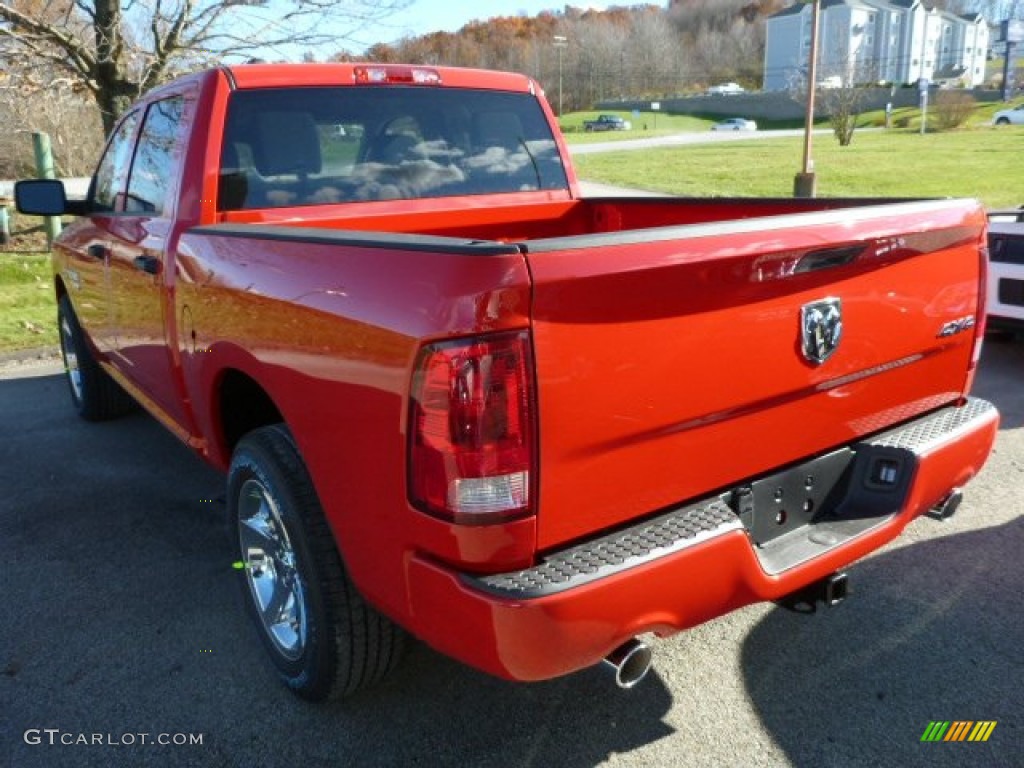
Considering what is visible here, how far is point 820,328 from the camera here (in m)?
2.37

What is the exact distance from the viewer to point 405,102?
3.95 metres

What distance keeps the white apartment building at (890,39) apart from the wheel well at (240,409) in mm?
107960

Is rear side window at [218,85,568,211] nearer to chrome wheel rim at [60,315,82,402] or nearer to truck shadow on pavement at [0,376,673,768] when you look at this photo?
truck shadow on pavement at [0,376,673,768]

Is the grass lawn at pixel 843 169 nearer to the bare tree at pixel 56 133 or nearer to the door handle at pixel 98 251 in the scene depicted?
the bare tree at pixel 56 133

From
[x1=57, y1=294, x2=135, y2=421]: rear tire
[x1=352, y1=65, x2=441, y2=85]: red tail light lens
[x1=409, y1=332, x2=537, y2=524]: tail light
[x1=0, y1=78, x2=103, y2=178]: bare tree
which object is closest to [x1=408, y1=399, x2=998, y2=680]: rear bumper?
[x1=409, y1=332, x2=537, y2=524]: tail light

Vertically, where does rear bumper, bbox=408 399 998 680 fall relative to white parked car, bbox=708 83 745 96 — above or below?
below

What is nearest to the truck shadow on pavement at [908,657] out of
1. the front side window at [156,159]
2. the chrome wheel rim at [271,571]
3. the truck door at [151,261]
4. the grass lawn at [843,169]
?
the chrome wheel rim at [271,571]

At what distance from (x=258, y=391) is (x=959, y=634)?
2.58 meters

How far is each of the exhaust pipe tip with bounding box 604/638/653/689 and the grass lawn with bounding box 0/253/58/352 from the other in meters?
7.32

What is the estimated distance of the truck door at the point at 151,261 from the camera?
347cm

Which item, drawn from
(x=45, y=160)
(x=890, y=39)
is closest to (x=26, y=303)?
(x=45, y=160)

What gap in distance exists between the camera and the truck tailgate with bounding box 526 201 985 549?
6.37 feet

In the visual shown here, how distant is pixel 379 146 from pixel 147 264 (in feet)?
3.57

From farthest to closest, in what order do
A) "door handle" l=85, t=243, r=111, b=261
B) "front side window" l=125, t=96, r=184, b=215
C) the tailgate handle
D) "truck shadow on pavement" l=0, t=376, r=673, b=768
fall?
1. "door handle" l=85, t=243, r=111, b=261
2. "front side window" l=125, t=96, r=184, b=215
3. "truck shadow on pavement" l=0, t=376, r=673, b=768
4. the tailgate handle
